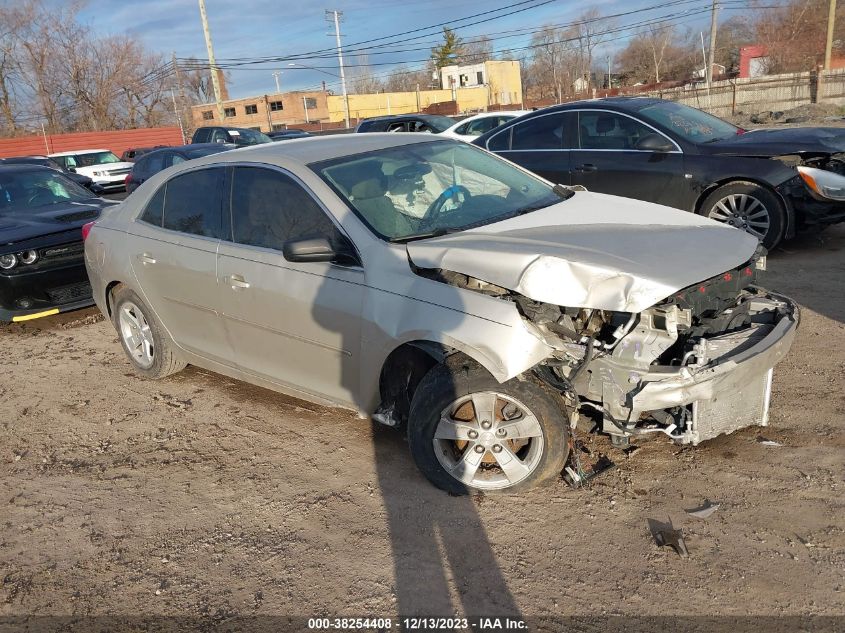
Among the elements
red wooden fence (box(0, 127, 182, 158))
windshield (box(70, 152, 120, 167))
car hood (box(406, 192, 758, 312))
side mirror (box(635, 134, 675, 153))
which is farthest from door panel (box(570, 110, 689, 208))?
red wooden fence (box(0, 127, 182, 158))

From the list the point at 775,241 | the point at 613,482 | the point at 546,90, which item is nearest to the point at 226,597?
the point at 613,482

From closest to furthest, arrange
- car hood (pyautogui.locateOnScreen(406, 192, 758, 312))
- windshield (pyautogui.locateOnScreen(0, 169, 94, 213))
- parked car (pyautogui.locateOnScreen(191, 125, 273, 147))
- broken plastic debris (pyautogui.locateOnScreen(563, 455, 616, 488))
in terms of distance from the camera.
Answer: car hood (pyautogui.locateOnScreen(406, 192, 758, 312)), broken plastic debris (pyautogui.locateOnScreen(563, 455, 616, 488)), windshield (pyautogui.locateOnScreen(0, 169, 94, 213)), parked car (pyautogui.locateOnScreen(191, 125, 273, 147))

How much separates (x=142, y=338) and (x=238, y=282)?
1640 mm

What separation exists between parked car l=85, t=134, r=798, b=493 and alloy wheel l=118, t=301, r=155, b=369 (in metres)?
0.73

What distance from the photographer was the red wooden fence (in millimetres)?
39531

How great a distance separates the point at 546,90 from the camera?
76812 millimetres

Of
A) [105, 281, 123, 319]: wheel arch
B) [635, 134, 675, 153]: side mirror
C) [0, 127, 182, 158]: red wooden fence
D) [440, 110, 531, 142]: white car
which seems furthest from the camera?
[0, 127, 182, 158]: red wooden fence

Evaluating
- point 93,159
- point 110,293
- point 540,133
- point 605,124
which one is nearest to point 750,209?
point 605,124

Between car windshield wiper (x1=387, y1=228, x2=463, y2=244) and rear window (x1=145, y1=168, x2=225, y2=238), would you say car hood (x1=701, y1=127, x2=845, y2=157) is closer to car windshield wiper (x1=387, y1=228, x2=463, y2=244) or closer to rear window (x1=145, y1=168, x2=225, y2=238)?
car windshield wiper (x1=387, y1=228, x2=463, y2=244)

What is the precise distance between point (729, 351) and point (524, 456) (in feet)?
3.67

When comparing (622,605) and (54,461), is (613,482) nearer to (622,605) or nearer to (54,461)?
(622,605)

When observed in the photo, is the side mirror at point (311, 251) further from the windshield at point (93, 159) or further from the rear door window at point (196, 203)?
the windshield at point (93, 159)

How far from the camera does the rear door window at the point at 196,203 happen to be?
4477mm

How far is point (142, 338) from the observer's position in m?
5.38
